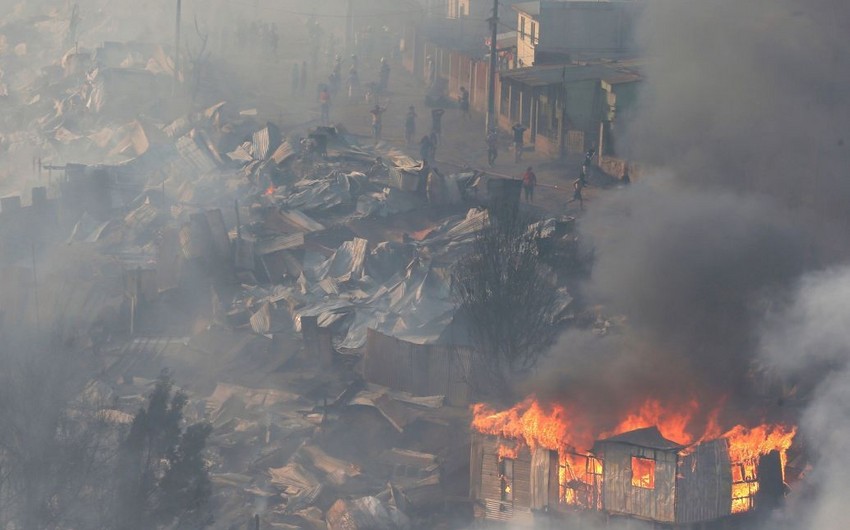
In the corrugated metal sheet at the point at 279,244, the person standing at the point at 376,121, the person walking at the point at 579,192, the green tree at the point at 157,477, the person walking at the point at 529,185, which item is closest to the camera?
the green tree at the point at 157,477

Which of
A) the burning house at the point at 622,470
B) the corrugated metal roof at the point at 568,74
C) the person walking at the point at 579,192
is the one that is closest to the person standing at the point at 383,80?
the corrugated metal roof at the point at 568,74

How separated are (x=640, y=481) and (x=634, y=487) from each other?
11 cm

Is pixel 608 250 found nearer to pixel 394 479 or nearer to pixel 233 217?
pixel 394 479

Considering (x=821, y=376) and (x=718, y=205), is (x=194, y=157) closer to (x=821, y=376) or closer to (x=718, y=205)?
(x=718, y=205)

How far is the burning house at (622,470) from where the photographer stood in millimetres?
16078

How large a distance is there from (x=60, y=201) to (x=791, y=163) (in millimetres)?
18840

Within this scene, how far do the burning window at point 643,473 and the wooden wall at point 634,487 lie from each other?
0.14 ft

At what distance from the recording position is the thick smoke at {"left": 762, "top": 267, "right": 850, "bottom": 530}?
16172mm

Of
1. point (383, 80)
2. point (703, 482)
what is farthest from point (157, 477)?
point (383, 80)

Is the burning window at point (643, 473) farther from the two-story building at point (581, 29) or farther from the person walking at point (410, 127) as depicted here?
the two-story building at point (581, 29)

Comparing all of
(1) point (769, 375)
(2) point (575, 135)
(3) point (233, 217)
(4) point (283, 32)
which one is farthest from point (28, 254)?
(4) point (283, 32)

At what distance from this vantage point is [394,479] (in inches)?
765

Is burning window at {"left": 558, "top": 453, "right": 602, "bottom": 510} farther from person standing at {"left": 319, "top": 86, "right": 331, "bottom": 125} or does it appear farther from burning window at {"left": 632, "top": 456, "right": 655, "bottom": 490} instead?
person standing at {"left": 319, "top": 86, "right": 331, "bottom": 125}

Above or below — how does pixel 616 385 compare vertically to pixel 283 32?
above
